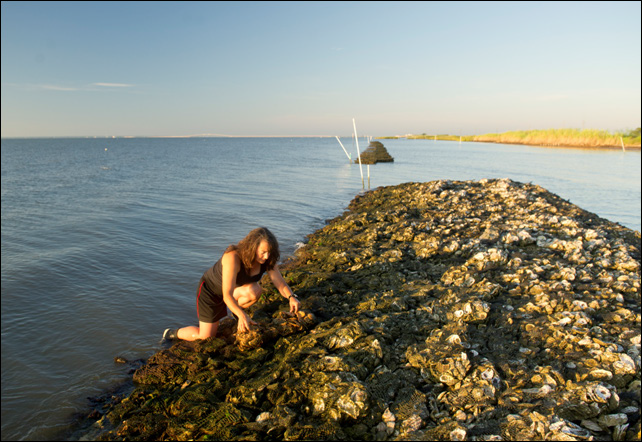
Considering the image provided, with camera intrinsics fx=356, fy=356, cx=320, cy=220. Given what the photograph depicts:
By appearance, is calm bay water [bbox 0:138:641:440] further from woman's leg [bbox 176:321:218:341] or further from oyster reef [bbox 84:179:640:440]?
oyster reef [bbox 84:179:640:440]

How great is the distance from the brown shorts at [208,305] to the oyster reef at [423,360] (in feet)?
1.25

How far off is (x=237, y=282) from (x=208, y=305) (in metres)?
0.52

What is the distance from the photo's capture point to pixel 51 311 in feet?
23.2

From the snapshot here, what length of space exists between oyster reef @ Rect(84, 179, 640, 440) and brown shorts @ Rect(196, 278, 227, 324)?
0.38m

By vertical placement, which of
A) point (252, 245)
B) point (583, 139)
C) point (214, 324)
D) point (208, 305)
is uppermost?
point (583, 139)

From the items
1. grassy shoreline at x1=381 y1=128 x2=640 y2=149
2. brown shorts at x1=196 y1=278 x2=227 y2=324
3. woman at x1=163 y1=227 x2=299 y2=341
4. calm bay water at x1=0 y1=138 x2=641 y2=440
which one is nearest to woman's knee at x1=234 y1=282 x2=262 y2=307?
woman at x1=163 y1=227 x2=299 y2=341

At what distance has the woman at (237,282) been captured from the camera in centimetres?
488

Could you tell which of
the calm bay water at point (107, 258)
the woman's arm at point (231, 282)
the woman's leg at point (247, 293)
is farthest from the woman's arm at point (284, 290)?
the calm bay water at point (107, 258)

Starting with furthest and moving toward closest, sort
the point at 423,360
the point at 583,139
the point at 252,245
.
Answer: the point at 583,139 < the point at 252,245 < the point at 423,360

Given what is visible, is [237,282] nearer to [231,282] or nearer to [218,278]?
[218,278]

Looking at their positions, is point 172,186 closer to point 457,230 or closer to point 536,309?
point 457,230

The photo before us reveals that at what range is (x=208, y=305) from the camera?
521cm

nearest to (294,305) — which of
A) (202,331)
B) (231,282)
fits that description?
(231,282)

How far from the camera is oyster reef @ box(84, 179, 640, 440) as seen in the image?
3355mm
